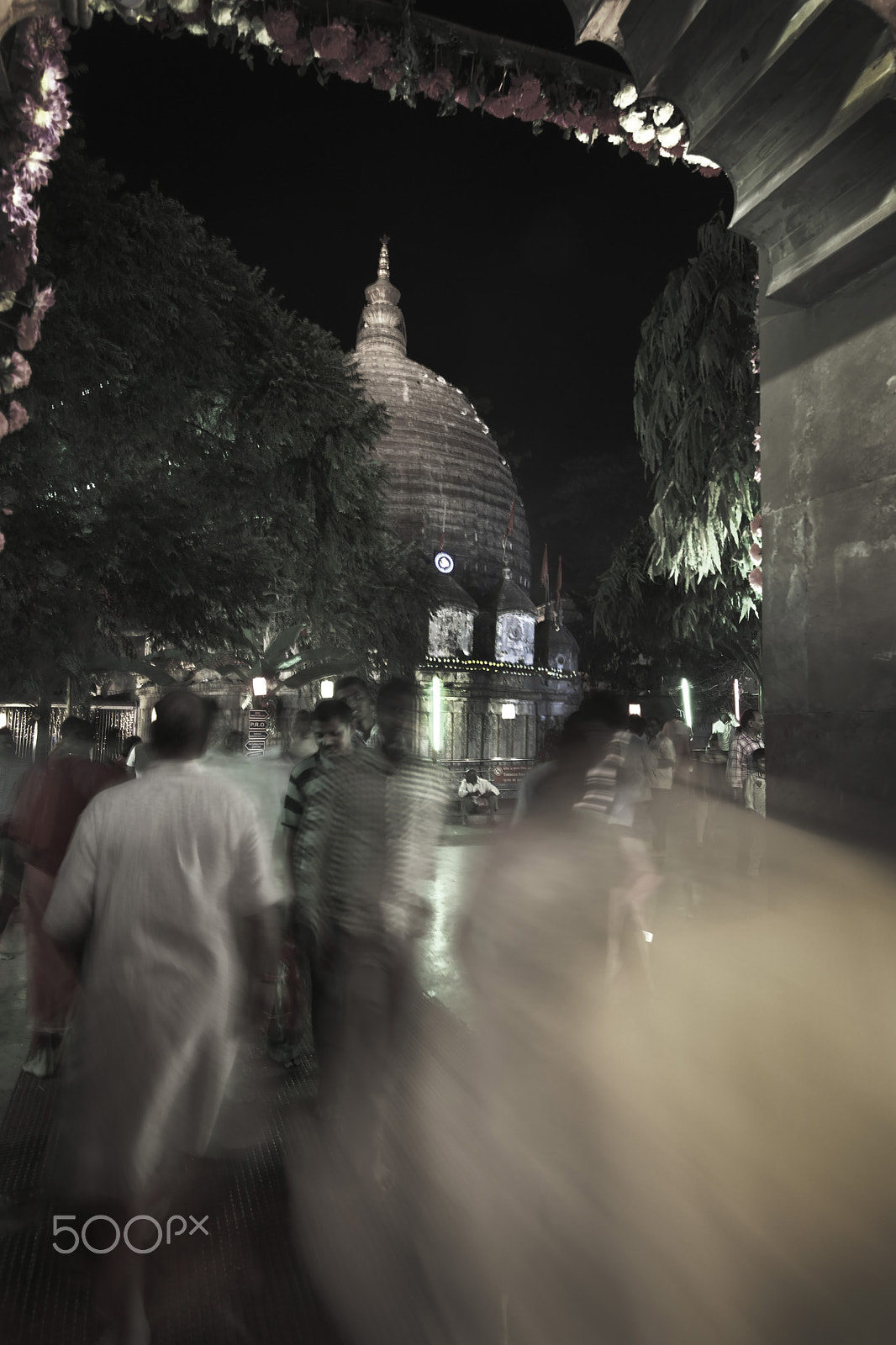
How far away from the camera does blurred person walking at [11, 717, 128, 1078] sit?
14.2 ft

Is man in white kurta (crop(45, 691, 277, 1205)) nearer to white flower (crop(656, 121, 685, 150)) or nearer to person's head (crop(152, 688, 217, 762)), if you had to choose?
person's head (crop(152, 688, 217, 762))

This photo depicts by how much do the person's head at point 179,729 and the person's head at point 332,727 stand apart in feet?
3.78

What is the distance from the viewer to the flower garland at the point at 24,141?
13.0 ft

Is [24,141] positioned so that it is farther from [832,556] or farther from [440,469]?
[440,469]

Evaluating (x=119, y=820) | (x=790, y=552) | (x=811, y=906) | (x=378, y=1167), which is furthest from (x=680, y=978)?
(x=119, y=820)

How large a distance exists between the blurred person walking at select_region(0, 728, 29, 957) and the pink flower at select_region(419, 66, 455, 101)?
515 centimetres

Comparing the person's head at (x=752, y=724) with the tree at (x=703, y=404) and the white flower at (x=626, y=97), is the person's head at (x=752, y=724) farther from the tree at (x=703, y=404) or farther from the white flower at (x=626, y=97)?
the white flower at (x=626, y=97)

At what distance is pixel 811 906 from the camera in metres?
3.17

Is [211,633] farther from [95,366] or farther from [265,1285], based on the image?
[265,1285]

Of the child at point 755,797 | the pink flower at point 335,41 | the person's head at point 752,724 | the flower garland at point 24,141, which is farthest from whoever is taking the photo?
the person's head at point 752,724

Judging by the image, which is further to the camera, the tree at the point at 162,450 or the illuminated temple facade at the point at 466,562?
the illuminated temple facade at the point at 466,562

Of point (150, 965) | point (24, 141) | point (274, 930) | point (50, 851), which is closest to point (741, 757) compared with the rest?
point (50, 851)

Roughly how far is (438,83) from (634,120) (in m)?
1.20

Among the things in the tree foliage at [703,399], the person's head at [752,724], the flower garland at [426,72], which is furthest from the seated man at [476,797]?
the flower garland at [426,72]
